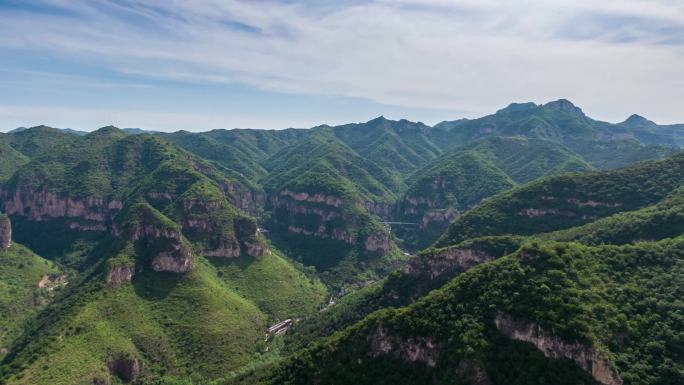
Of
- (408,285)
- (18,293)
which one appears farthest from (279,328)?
(18,293)

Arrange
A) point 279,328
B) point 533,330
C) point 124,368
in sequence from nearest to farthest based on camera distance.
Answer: point 533,330 < point 124,368 < point 279,328

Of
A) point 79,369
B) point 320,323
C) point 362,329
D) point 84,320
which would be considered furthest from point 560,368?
point 84,320

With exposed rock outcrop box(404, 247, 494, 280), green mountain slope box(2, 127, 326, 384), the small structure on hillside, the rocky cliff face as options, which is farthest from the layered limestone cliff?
the rocky cliff face

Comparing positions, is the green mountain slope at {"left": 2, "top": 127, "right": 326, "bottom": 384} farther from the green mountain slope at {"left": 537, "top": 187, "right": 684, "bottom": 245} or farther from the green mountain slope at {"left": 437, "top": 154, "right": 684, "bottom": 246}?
the green mountain slope at {"left": 537, "top": 187, "right": 684, "bottom": 245}

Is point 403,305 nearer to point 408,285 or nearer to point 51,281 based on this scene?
point 408,285

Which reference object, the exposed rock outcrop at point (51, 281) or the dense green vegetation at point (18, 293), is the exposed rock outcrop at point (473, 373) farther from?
the exposed rock outcrop at point (51, 281)

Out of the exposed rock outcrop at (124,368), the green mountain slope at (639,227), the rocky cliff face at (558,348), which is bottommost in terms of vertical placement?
the exposed rock outcrop at (124,368)

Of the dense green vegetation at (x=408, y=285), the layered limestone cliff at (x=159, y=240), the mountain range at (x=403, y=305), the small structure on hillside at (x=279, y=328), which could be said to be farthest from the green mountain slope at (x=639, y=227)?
the layered limestone cliff at (x=159, y=240)
